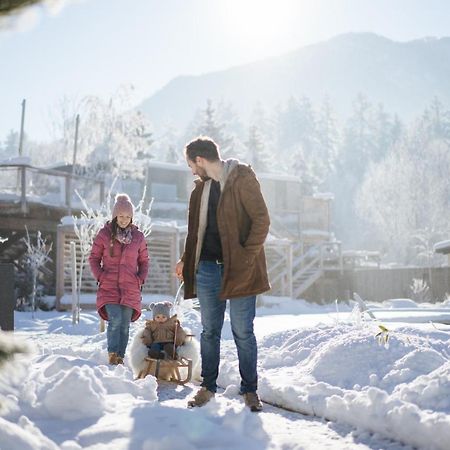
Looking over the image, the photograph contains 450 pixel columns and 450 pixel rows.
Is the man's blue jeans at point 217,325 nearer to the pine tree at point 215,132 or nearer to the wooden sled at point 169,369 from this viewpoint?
the wooden sled at point 169,369

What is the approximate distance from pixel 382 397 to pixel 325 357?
1695 millimetres

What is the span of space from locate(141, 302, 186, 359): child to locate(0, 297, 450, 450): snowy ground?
14.1 inches

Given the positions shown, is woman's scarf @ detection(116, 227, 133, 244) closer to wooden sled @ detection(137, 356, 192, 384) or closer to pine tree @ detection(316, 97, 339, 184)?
wooden sled @ detection(137, 356, 192, 384)

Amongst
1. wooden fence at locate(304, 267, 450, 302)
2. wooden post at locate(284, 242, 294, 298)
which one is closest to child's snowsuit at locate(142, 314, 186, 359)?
wooden post at locate(284, 242, 294, 298)

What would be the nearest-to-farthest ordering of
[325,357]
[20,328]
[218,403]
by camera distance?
[218,403]
[325,357]
[20,328]

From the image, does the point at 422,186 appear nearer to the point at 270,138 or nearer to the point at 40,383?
the point at 270,138

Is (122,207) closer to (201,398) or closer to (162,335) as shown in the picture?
(162,335)

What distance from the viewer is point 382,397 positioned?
3.64 meters

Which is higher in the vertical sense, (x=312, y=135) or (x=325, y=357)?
(x=312, y=135)

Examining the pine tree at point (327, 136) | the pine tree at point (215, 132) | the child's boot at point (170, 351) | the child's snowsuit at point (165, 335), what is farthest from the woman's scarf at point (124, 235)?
the pine tree at point (327, 136)

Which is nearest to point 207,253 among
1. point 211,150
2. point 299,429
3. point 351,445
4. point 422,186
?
point 211,150

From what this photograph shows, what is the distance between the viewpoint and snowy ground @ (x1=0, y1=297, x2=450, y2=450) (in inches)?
126

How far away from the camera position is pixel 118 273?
19.9ft

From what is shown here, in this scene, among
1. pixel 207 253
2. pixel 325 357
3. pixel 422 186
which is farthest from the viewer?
pixel 422 186
